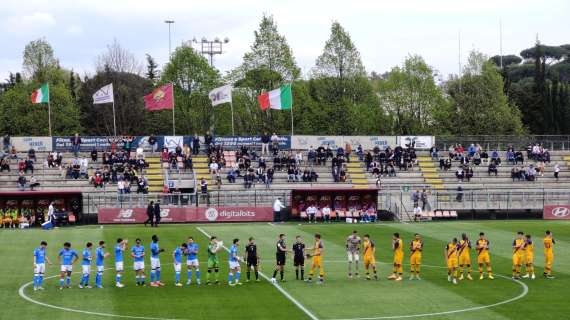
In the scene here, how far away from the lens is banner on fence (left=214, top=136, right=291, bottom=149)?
256 ft

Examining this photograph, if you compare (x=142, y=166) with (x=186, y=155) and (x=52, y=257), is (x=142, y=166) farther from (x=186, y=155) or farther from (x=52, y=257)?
(x=52, y=257)

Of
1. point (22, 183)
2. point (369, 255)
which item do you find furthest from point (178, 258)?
point (22, 183)

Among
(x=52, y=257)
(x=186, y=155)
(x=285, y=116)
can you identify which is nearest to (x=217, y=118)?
(x=285, y=116)

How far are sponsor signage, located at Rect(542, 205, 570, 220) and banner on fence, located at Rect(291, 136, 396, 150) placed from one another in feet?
59.4

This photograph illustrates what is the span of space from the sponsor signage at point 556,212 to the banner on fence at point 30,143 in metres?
40.7

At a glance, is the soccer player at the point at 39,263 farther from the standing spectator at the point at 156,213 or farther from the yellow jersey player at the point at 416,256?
the standing spectator at the point at 156,213

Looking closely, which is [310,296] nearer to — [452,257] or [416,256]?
[416,256]

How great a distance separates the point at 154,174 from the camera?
72000mm

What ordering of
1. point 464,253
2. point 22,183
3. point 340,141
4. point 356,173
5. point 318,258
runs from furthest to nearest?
point 340,141 < point 356,173 < point 22,183 < point 464,253 < point 318,258

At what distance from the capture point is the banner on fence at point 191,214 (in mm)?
61844

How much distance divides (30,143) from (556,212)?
141 ft

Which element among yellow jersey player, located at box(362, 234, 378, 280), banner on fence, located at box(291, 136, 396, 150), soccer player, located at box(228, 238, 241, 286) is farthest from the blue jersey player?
banner on fence, located at box(291, 136, 396, 150)

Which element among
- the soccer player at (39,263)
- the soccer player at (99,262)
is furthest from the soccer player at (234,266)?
the soccer player at (39,263)

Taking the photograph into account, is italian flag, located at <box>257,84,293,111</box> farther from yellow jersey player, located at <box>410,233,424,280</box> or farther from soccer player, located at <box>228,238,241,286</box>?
soccer player, located at <box>228,238,241,286</box>
